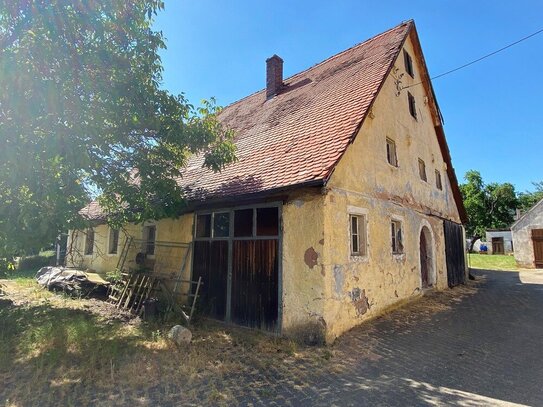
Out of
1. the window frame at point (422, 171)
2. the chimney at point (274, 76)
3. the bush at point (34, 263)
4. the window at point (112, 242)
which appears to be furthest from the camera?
the bush at point (34, 263)

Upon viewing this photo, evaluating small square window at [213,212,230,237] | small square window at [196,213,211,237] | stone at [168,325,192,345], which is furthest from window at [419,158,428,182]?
stone at [168,325,192,345]

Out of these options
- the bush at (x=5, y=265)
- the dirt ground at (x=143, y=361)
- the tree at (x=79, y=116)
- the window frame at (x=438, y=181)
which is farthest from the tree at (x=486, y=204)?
the bush at (x=5, y=265)

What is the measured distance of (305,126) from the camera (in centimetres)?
876

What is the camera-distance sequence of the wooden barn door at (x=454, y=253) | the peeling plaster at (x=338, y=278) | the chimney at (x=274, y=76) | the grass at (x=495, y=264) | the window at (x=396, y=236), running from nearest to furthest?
the peeling plaster at (x=338, y=278), the window at (x=396, y=236), the wooden barn door at (x=454, y=253), the chimney at (x=274, y=76), the grass at (x=495, y=264)

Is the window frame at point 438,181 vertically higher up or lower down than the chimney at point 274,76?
lower down

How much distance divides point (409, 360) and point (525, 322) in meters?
4.25

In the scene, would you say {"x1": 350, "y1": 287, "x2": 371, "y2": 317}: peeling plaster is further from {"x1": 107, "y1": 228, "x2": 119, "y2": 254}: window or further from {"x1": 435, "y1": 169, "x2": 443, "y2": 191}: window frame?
{"x1": 107, "y1": 228, "x2": 119, "y2": 254}: window

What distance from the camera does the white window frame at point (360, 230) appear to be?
7.39 meters

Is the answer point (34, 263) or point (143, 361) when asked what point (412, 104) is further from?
point (34, 263)

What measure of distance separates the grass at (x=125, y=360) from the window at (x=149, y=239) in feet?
9.62

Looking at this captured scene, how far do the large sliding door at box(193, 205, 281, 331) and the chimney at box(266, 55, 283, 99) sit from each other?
7161 mm

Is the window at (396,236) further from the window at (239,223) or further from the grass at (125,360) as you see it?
the grass at (125,360)

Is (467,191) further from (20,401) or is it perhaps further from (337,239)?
(20,401)

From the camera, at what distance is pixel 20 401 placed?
415 cm
